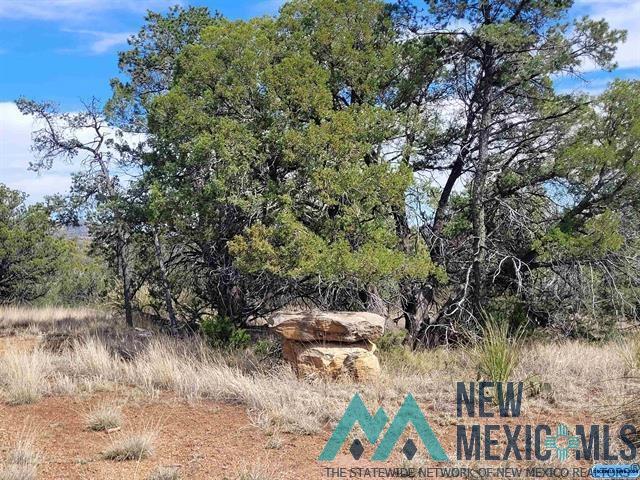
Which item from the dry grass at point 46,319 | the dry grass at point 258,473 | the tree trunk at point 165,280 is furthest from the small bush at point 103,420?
the dry grass at point 46,319

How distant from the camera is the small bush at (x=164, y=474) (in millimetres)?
4961

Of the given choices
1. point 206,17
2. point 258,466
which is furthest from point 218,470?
point 206,17

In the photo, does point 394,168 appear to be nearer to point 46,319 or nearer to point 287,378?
point 287,378

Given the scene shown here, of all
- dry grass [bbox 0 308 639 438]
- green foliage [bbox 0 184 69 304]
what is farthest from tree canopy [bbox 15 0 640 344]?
green foliage [bbox 0 184 69 304]

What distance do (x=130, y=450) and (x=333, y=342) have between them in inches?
146

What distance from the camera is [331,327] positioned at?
848cm

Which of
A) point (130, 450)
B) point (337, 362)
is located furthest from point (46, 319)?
point (130, 450)

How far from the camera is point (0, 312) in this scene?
1748cm

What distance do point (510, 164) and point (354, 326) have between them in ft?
17.0

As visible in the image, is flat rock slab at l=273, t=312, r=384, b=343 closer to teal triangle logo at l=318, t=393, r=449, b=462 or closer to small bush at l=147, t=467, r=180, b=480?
teal triangle logo at l=318, t=393, r=449, b=462

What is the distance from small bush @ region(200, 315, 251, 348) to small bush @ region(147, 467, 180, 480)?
A: 227 inches

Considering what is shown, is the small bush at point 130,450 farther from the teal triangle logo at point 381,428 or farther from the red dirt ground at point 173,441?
the teal triangle logo at point 381,428

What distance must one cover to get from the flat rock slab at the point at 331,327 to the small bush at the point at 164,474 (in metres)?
3.69

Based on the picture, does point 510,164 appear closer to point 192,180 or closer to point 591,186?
point 591,186
